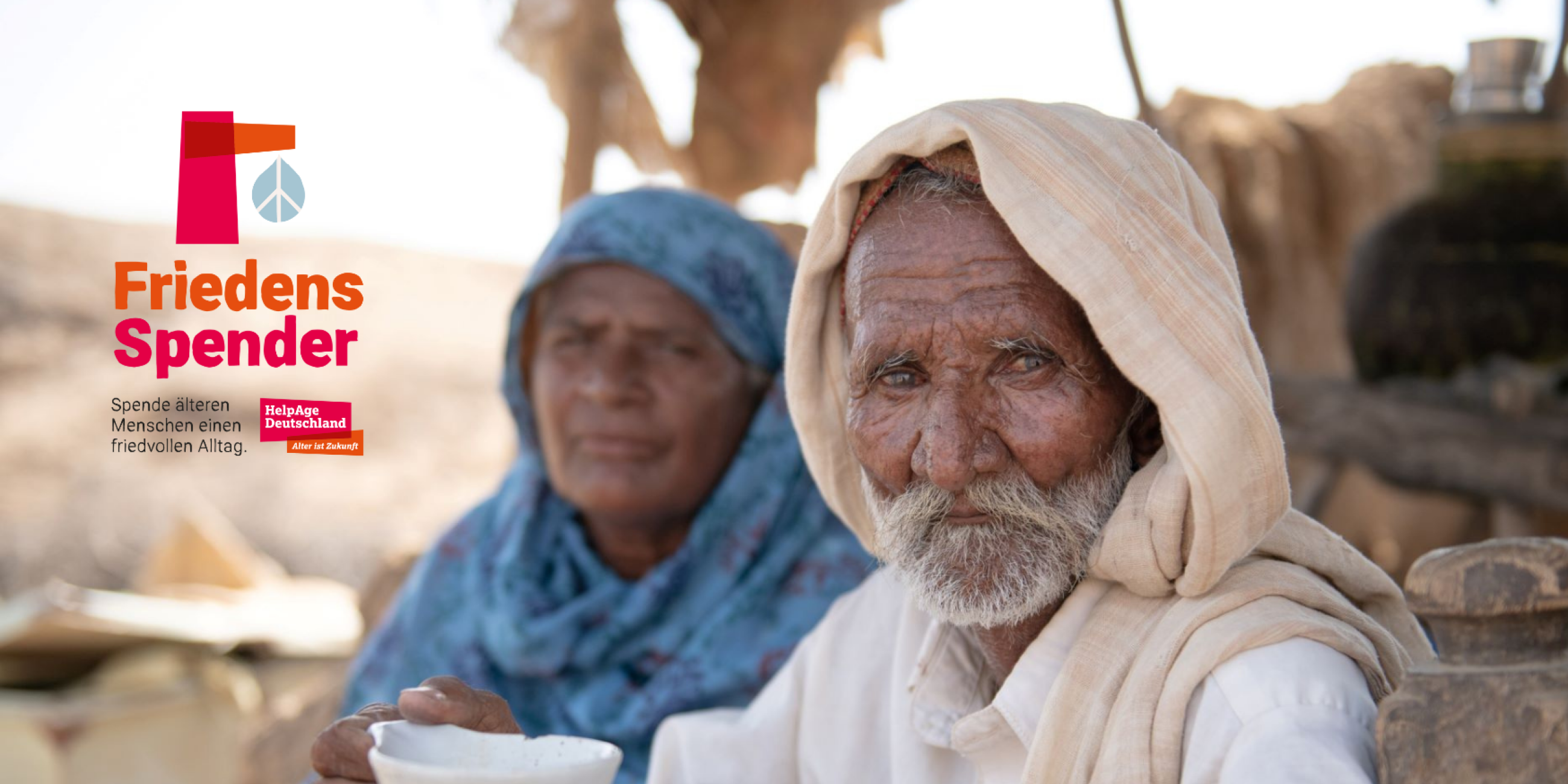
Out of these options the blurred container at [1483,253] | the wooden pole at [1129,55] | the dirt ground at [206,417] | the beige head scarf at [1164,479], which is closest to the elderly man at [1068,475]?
the beige head scarf at [1164,479]

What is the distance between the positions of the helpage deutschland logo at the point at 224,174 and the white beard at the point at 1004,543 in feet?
8.66

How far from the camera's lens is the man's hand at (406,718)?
1.88 meters

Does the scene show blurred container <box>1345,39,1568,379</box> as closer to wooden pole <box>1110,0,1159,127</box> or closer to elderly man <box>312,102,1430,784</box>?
wooden pole <box>1110,0,1159,127</box>

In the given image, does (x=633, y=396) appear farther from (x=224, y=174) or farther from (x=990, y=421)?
(x=990, y=421)

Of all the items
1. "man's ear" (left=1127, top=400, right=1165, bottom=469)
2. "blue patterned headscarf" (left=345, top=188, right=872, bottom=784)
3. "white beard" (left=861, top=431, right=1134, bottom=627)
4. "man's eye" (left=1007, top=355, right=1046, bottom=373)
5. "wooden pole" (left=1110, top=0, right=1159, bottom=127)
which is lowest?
"blue patterned headscarf" (left=345, top=188, right=872, bottom=784)

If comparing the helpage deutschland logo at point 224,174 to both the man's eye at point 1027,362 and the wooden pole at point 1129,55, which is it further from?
the man's eye at point 1027,362

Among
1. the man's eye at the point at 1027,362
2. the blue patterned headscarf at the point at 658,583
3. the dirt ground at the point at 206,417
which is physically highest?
the man's eye at the point at 1027,362

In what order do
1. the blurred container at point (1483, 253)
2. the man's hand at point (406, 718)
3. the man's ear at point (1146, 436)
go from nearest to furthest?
the man's hand at point (406, 718) < the man's ear at point (1146, 436) < the blurred container at point (1483, 253)

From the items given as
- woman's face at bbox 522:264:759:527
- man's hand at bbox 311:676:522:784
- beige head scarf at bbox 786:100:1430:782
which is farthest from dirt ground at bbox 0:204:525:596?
beige head scarf at bbox 786:100:1430:782

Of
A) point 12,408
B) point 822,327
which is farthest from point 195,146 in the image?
point 12,408

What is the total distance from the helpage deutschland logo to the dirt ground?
4.81m

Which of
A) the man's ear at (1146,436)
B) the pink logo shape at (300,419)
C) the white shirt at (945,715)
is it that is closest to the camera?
the white shirt at (945,715)

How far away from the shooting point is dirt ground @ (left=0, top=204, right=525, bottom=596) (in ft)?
38.9

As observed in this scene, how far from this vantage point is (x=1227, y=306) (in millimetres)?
1771
